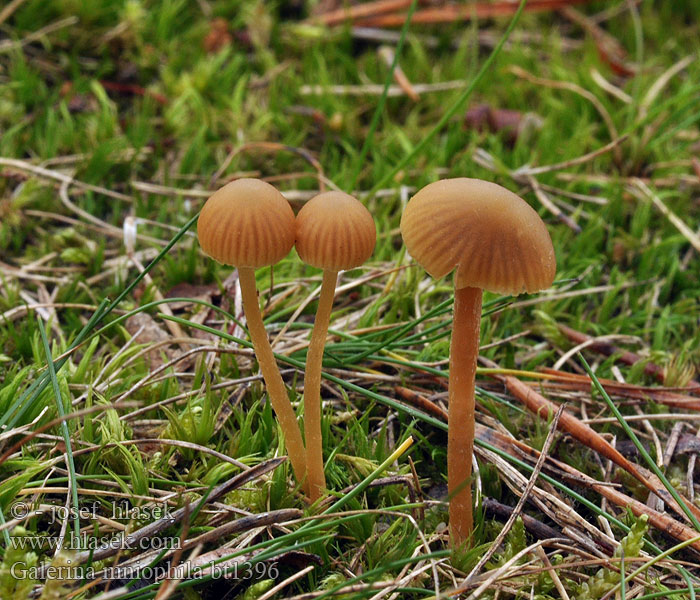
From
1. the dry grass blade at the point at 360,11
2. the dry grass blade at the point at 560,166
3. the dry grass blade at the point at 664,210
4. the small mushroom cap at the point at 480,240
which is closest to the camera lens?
the small mushroom cap at the point at 480,240

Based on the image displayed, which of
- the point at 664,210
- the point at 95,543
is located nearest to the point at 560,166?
the point at 664,210

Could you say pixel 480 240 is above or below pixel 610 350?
above

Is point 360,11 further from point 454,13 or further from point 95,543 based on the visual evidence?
point 95,543

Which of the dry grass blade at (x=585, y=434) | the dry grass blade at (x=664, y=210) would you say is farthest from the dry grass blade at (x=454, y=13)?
the dry grass blade at (x=585, y=434)

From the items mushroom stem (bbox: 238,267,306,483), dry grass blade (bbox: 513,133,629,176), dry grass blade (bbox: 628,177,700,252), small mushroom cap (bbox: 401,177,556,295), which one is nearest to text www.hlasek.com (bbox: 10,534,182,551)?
mushroom stem (bbox: 238,267,306,483)

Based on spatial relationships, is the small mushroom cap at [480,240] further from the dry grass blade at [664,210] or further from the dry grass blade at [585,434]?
the dry grass blade at [664,210]

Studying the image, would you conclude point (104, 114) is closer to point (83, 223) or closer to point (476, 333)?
point (83, 223)

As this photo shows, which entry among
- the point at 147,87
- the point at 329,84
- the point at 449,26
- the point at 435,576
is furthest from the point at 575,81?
the point at 435,576
